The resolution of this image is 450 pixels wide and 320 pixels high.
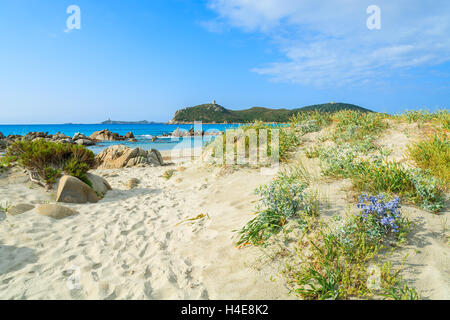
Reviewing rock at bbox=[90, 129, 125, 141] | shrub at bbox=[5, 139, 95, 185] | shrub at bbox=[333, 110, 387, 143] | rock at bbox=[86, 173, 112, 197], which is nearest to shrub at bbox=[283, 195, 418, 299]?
shrub at bbox=[333, 110, 387, 143]

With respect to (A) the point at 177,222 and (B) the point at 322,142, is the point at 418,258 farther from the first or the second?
(B) the point at 322,142

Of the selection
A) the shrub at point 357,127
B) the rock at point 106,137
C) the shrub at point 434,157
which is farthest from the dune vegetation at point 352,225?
the rock at point 106,137

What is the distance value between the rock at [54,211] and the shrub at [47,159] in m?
1.68

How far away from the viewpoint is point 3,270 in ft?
10.8

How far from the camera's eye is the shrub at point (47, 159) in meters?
6.75

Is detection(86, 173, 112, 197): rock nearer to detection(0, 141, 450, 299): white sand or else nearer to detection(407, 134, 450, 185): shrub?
detection(0, 141, 450, 299): white sand

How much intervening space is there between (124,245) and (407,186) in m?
4.90

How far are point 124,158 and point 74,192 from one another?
316 inches

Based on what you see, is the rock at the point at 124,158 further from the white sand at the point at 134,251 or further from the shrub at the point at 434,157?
the shrub at the point at 434,157

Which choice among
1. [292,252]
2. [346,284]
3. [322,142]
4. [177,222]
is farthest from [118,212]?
[322,142]

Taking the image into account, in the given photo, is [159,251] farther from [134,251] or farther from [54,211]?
[54,211]

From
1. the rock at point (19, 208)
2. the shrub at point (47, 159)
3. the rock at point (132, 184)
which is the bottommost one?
the rock at point (132, 184)
